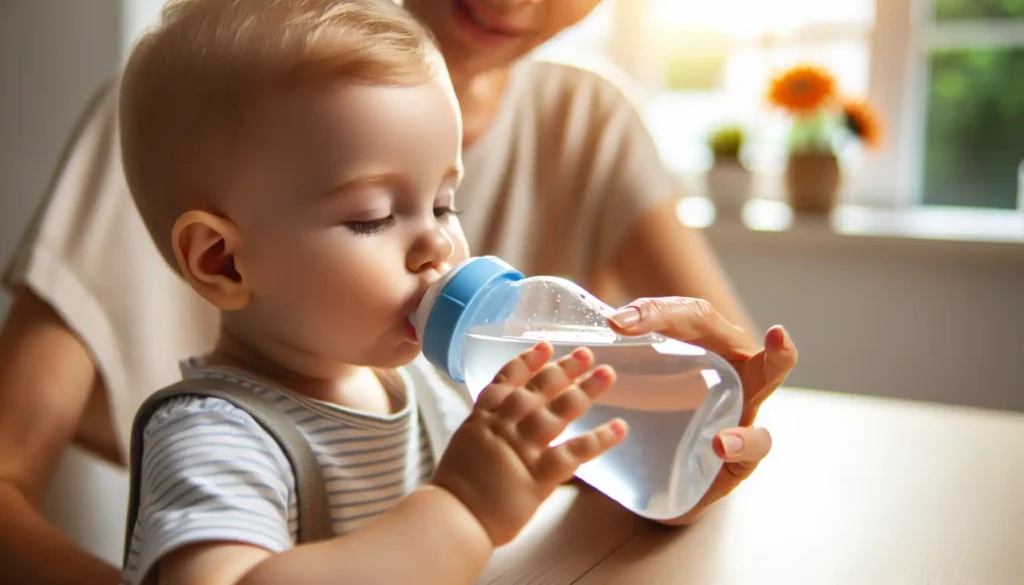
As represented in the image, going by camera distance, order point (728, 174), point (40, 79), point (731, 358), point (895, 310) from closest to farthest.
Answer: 1. point (731, 358)
2. point (40, 79)
3. point (895, 310)
4. point (728, 174)

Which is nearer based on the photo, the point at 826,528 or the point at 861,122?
the point at 826,528

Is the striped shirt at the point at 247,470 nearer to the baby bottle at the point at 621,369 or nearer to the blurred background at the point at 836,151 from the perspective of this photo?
the baby bottle at the point at 621,369

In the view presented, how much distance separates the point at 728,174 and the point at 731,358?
5.73ft

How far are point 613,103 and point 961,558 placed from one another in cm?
71

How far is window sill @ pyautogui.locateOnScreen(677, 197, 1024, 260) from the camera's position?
6.91 ft

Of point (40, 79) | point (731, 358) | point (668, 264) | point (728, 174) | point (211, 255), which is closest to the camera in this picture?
point (211, 255)

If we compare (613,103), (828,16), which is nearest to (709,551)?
(613,103)

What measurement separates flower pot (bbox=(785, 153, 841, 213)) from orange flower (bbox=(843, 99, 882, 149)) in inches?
3.1

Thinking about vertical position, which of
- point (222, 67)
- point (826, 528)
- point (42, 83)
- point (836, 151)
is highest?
point (222, 67)

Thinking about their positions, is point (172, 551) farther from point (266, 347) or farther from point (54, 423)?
point (54, 423)

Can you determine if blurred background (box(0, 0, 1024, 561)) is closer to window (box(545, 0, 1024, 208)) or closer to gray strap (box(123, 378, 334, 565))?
window (box(545, 0, 1024, 208))

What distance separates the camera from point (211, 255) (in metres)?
0.62

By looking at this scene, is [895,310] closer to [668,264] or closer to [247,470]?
[668,264]

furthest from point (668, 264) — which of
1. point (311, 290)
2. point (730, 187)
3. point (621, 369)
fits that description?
point (730, 187)
